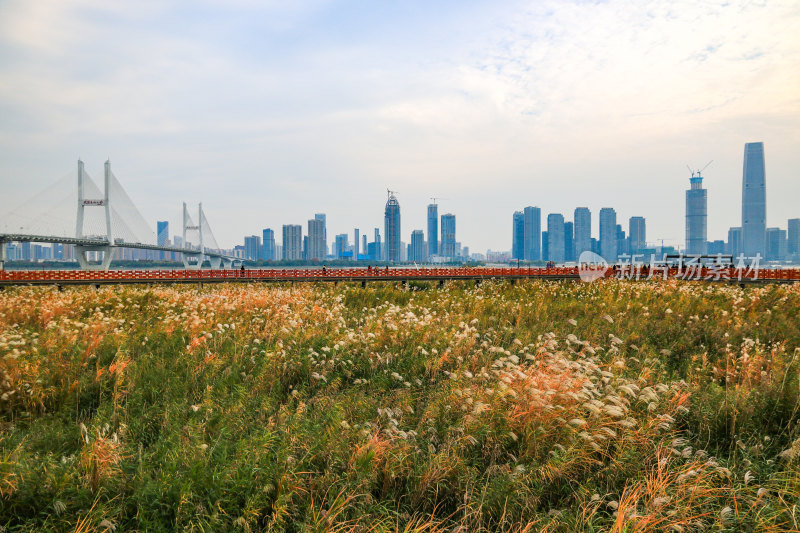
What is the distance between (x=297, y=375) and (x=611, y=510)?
5207 mm

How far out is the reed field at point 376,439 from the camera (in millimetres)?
4012

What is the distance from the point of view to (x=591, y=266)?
30.2m

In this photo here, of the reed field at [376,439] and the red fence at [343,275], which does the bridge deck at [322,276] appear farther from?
the reed field at [376,439]

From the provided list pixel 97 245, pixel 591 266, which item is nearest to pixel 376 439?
pixel 591 266

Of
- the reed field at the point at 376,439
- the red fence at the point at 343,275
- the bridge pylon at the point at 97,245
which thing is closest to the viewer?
the reed field at the point at 376,439

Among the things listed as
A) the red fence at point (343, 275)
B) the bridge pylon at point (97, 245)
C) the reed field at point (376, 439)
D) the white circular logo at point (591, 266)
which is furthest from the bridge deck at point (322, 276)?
the bridge pylon at point (97, 245)

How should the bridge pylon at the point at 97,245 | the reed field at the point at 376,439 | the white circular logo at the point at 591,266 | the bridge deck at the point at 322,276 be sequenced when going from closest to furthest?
Result: the reed field at the point at 376,439 → the bridge deck at the point at 322,276 → the white circular logo at the point at 591,266 → the bridge pylon at the point at 97,245

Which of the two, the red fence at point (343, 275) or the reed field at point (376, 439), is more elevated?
the red fence at point (343, 275)

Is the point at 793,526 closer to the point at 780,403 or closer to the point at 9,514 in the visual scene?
the point at 780,403

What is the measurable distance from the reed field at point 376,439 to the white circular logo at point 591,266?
61.2 ft

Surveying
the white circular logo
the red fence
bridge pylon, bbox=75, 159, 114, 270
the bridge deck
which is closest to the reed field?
the bridge deck

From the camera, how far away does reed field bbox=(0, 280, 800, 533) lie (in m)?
4.01

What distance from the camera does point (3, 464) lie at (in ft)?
13.8

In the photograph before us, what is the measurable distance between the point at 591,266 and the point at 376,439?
1123 inches
